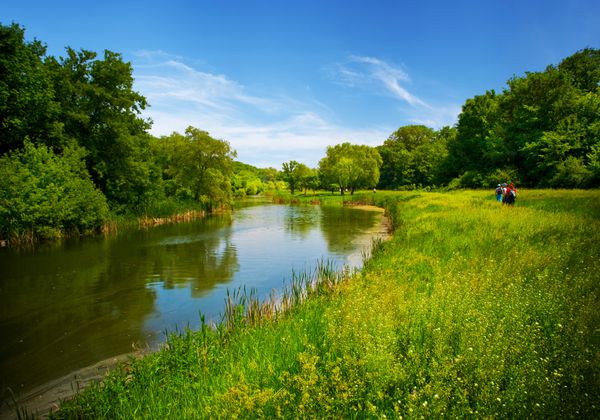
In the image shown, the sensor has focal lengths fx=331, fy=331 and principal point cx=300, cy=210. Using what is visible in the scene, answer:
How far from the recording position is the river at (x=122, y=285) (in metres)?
9.09

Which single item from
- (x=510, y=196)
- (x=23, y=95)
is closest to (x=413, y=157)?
(x=510, y=196)

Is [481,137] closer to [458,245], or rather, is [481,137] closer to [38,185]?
[458,245]

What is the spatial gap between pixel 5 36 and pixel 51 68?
6.34 metres

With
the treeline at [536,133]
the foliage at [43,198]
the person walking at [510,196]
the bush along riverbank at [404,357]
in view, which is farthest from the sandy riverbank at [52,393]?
the treeline at [536,133]

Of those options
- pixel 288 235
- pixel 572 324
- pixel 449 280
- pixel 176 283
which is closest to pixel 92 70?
pixel 288 235

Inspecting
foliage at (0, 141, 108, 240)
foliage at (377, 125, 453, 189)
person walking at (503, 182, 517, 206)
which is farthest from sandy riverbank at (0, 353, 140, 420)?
foliage at (377, 125, 453, 189)

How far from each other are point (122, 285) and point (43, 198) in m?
14.0

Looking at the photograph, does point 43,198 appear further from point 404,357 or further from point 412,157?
point 412,157

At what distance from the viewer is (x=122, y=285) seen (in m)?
15.1

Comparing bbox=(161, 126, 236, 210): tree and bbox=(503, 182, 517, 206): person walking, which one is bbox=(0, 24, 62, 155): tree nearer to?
bbox=(161, 126, 236, 210): tree

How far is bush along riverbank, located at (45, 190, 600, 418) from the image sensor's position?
406 centimetres

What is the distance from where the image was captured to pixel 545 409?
3.68 meters

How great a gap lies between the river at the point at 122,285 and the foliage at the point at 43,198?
180cm

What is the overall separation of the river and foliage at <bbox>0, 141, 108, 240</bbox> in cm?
180
